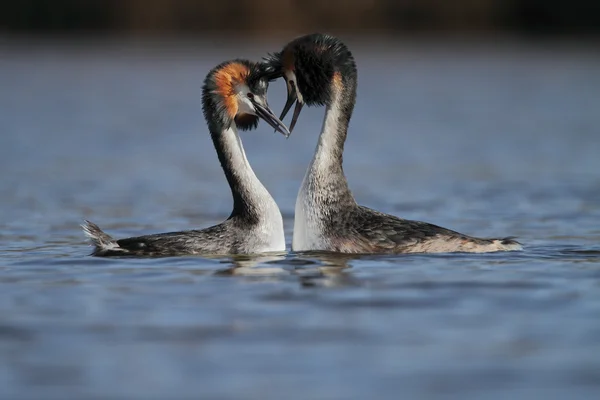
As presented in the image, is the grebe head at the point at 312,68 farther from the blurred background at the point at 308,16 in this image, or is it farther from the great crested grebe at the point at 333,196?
the blurred background at the point at 308,16

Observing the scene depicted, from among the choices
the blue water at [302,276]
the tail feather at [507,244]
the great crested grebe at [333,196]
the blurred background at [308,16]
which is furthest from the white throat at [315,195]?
the blurred background at [308,16]

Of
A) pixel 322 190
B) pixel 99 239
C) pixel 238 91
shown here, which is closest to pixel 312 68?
pixel 238 91

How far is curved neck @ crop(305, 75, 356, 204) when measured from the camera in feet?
41.0

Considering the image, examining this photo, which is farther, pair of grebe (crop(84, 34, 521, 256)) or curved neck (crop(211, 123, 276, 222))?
curved neck (crop(211, 123, 276, 222))

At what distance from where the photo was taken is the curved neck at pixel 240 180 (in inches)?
491

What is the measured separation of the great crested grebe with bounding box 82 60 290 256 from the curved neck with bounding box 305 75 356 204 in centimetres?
41

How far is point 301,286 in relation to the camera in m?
10.7

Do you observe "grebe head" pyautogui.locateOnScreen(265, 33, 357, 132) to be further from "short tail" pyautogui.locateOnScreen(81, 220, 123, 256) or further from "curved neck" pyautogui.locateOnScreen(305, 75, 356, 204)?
"short tail" pyautogui.locateOnScreen(81, 220, 123, 256)

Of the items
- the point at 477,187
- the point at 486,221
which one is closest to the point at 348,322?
the point at 486,221

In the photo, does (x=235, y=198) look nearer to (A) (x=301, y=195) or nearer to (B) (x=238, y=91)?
(A) (x=301, y=195)

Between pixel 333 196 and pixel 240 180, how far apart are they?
36.8 inches

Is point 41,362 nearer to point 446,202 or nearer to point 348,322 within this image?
point 348,322

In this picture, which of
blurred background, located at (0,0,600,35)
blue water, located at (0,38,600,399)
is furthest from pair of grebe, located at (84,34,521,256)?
blurred background, located at (0,0,600,35)

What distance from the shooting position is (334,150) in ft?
41.7
